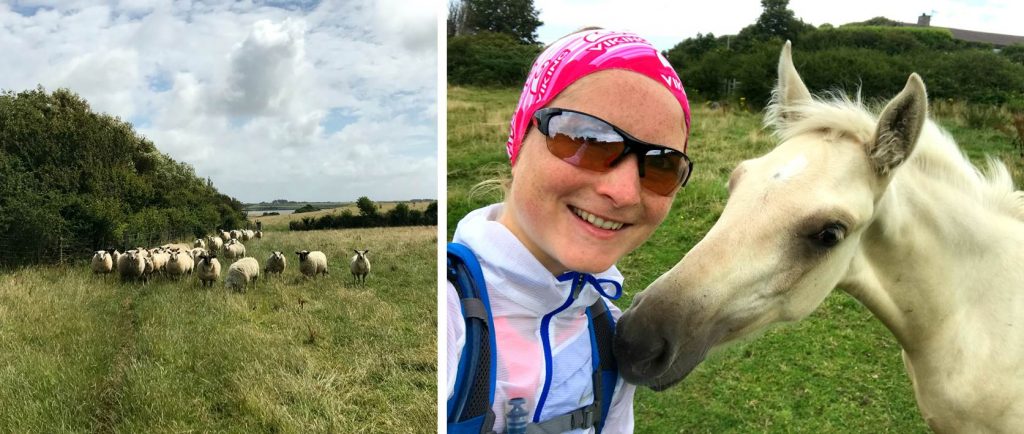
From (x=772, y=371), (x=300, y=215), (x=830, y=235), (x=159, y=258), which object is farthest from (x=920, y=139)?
(x=159, y=258)

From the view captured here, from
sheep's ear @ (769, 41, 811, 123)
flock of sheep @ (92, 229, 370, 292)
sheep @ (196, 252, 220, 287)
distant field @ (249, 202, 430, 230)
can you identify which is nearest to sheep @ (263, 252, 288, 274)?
flock of sheep @ (92, 229, 370, 292)

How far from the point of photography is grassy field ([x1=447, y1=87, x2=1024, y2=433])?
184 centimetres

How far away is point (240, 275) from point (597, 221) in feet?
12.1

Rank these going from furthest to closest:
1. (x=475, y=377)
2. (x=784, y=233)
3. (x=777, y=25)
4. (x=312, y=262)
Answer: (x=777, y=25) → (x=312, y=262) → (x=784, y=233) → (x=475, y=377)

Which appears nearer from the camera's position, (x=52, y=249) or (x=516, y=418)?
(x=516, y=418)

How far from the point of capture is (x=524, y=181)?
1.51 ft

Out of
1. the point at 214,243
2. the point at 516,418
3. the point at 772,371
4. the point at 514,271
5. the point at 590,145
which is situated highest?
the point at 590,145

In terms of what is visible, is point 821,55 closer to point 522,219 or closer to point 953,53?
point 953,53

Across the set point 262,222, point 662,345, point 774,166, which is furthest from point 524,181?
point 262,222

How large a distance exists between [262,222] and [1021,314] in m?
3.97

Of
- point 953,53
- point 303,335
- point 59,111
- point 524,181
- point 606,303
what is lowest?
point 303,335

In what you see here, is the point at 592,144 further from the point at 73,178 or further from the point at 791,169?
the point at 73,178

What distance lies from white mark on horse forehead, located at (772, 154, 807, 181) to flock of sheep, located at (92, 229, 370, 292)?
3.33 m

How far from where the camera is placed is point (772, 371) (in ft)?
6.91
